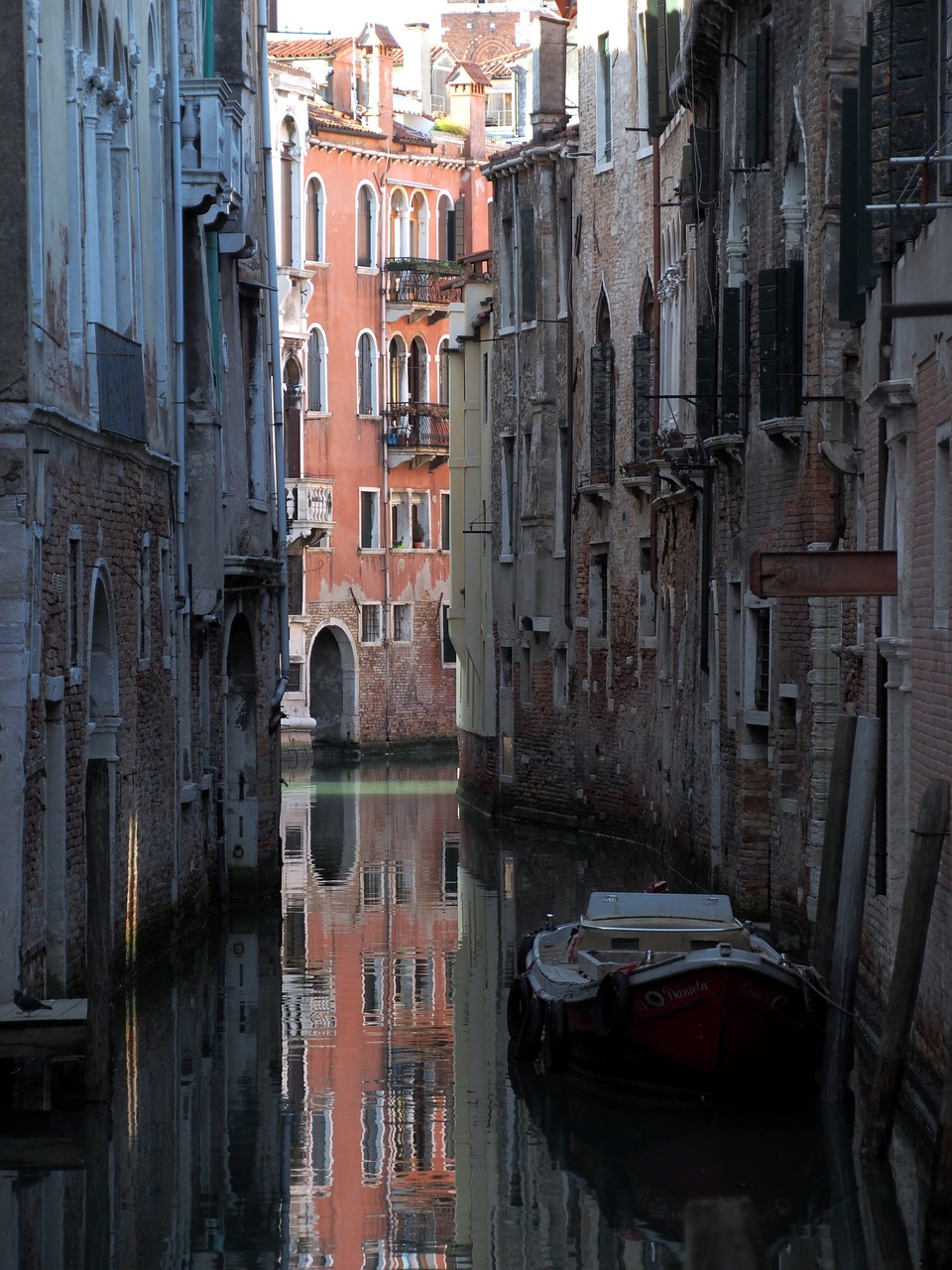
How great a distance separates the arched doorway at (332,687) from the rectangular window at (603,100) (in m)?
20.2

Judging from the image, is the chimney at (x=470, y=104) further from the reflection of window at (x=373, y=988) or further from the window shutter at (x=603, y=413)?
the reflection of window at (x=373, y=988)

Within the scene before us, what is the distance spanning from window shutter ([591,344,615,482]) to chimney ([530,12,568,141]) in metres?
4.78

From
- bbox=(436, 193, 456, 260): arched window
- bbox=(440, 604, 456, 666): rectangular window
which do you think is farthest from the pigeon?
bbox=(436, 193, 456, 260): arched window

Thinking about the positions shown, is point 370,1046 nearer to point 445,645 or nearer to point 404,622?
point 404,622

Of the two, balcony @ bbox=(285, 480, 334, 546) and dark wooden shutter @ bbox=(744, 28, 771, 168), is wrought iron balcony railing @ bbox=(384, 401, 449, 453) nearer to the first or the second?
balcony @ bbox=(285, 480, 334, 546)

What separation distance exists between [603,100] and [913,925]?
72.5 feet

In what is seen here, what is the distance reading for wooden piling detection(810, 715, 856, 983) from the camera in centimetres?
1467

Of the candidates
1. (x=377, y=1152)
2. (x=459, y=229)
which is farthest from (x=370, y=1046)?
(x=459, y=229)

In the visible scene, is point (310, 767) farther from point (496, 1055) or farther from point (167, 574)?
point (496, 1055)

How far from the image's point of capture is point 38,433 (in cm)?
1469

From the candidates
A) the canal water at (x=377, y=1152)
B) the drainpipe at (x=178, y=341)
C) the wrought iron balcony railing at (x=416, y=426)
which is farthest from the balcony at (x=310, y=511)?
the canal water at (x=377, y=1152)

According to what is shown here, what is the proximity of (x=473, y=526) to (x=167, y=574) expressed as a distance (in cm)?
1839

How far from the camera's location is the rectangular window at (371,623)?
1983 inches

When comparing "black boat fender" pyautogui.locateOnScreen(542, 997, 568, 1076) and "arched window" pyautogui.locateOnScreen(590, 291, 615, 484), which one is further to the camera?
"arched window" pyautogui.locateOnScreen(590, 291, 615, 484)
